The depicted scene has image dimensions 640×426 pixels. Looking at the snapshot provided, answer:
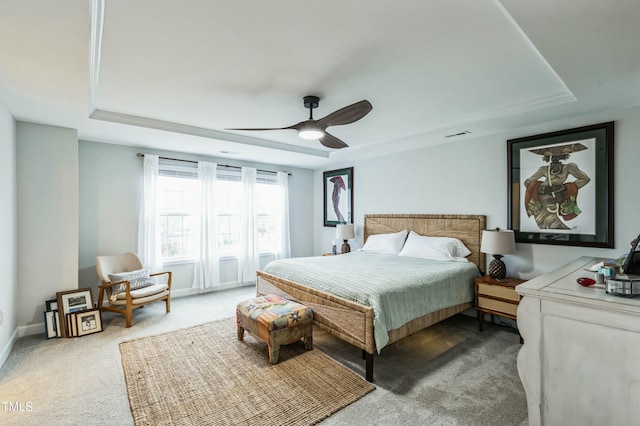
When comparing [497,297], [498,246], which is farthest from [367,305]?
[498,246]

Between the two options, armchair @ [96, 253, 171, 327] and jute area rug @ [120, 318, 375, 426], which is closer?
jute area rug @ [120, 318, 375, 426]

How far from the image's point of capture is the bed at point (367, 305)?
2451 mm

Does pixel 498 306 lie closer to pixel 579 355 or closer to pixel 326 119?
pixel 579 355

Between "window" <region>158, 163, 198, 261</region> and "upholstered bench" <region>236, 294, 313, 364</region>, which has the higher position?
"window" <region>158, 163, 198, 261</region>

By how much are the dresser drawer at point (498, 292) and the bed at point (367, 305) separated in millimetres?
143

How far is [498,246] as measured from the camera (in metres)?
3.38

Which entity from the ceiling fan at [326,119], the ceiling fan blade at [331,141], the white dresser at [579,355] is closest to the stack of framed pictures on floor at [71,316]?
the ceiling fan at [326,119]

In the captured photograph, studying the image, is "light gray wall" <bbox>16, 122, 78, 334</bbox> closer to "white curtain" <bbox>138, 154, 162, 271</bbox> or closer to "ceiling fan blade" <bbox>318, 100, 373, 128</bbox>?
"white curtain" <bbox>138, 154, 162, 271</bbox>

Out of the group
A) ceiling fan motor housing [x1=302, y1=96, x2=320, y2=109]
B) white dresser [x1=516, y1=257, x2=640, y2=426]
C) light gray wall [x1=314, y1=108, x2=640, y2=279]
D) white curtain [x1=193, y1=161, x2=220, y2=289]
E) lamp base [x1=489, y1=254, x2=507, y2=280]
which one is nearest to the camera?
white dresser [x1=516, y1=257, x2=640, y2=426]

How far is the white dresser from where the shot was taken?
4.25 ft

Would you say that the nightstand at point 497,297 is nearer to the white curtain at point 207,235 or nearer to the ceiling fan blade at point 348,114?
the ceiling fan blade at point 348,114

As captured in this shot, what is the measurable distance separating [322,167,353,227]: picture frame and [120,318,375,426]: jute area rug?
128 inches

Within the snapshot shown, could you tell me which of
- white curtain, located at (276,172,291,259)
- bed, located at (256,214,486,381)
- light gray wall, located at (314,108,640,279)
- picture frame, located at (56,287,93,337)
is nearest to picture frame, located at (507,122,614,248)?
light gray wall, located at (314,108,640,279)

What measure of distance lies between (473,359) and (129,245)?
15.5 ft
